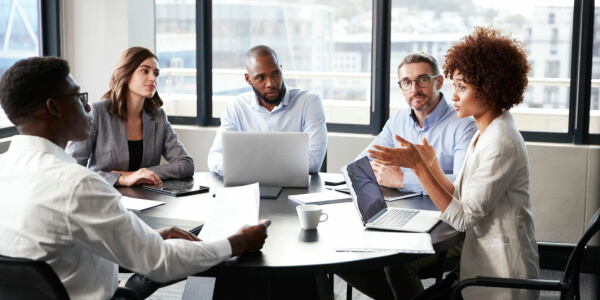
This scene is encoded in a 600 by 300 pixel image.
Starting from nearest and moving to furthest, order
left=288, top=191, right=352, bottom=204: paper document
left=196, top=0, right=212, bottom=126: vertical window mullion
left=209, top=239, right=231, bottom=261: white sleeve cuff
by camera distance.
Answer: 1. left=209, top=239, right=231, bottom=261: white sleeve cuff
2. left=288, top=191, right=352, bottom=204: paper document
3. left=196, top=0, right=212, bottom=126: vertical window mullion

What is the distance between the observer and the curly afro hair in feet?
7.25

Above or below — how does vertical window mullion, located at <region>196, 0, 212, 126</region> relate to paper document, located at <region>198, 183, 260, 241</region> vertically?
above

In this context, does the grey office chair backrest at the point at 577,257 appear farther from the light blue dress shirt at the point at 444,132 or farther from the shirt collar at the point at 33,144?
the shirt collar at the point at 33,144

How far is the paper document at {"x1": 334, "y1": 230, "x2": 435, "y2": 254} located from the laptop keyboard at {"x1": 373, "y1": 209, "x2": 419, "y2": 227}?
86mm

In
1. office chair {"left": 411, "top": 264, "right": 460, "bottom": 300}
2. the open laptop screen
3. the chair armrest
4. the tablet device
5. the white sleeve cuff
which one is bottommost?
office chair {"left": 411, "top": 264, "right": 460, "bottom": 300}

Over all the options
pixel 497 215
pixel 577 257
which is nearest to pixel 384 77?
pixel 497 215

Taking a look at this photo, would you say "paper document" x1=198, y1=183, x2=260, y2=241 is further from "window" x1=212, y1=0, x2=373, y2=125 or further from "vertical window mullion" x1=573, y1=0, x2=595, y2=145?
"vertical window mullion" x1=573, y1=0, x2=595, y2=145

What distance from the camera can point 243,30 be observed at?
4965 mm

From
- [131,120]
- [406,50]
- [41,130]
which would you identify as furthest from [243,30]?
[41,130]

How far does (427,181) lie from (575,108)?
2432 millimetres

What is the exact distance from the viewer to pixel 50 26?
190 inches


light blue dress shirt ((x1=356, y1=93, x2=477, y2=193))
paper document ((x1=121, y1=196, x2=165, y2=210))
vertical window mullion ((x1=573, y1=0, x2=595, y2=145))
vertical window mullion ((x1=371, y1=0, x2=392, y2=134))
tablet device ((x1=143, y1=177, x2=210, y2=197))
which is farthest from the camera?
vertical window mullion ((x1=371, y1=0, x2=392, y2=134))

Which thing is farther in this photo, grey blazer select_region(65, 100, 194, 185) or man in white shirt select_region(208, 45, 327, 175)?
man in white shirt select_region(208, 45, 327, 175)

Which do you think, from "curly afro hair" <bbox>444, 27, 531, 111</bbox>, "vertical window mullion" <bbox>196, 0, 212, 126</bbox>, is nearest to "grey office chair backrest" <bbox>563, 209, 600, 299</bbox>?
"curly afro hair" <bbox>444, 27, 531, 111</bbox>
